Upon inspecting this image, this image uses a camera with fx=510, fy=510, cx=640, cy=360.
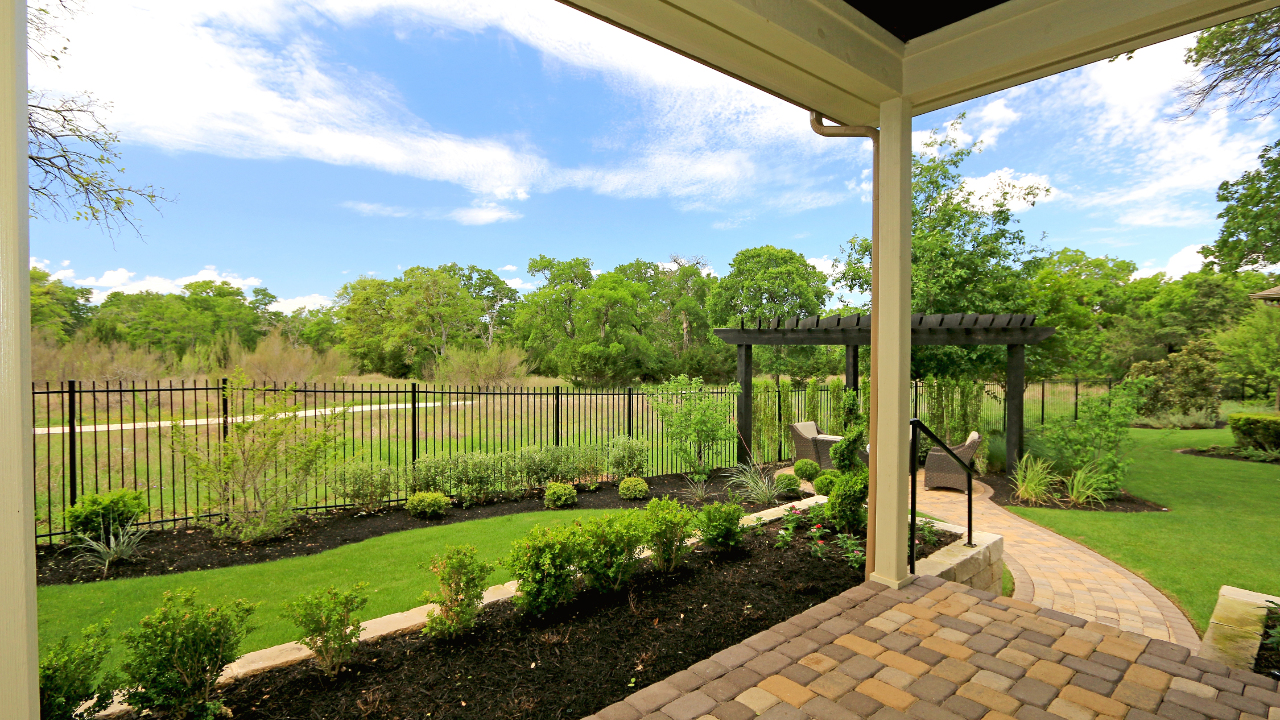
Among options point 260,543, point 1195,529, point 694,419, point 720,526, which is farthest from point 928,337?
point 260,543

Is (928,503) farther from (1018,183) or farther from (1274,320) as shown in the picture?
(1018,183)

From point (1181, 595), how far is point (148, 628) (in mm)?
6317

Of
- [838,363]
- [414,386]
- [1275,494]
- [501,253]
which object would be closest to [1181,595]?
[1275,494]

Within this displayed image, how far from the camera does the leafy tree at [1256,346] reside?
847 centimetres

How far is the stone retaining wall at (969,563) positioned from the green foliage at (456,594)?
2558 millimetres

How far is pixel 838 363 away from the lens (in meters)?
18.3

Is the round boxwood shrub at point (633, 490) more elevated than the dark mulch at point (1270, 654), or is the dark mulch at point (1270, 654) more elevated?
the dark mulch at point (1270, 654)

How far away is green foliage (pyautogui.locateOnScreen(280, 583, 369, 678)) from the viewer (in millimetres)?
2096

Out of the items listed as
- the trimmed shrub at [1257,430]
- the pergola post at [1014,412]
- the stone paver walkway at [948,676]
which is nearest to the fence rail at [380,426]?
the pergola post at [1014,412]

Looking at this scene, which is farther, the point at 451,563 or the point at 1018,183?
the point at 1018,183

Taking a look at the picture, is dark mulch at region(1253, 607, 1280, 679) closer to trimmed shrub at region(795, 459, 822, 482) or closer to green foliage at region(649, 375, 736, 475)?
trimmed shrub at region(795, 459, 822, 482)

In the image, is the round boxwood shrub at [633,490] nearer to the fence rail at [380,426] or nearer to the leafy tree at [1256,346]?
the fence rail at [380,426]

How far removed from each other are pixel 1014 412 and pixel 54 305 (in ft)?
44.9

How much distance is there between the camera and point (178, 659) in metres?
1.86
